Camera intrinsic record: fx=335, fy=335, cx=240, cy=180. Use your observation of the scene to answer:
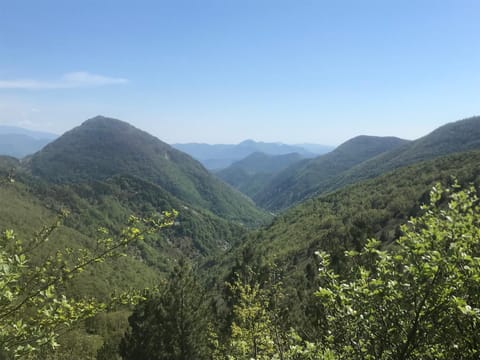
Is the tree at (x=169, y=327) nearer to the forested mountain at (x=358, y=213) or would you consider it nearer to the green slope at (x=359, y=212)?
the forested mountain at (x=358, y=213)

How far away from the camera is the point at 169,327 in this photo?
25.1 m

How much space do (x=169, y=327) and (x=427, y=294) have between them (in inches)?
911

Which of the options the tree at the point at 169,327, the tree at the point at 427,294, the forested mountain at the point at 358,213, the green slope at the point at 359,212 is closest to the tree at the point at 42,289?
the tree at the point at 427,294

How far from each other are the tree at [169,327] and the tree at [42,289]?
18893mm

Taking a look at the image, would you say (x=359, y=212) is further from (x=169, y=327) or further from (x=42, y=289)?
(x=42, y=289)

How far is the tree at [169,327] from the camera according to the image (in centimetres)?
2477

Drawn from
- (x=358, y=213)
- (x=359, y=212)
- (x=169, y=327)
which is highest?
(x=169, y=327)

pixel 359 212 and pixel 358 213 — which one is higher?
pixel 359 212

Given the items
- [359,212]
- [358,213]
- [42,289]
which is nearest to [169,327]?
[42,289]

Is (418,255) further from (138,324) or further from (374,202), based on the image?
(374,202)

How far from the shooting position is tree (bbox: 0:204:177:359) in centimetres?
538

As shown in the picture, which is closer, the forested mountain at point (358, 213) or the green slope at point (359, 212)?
the forested mountain at point (358, 213)

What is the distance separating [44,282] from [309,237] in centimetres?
12983

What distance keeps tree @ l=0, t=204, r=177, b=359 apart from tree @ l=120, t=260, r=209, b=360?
18.9m
